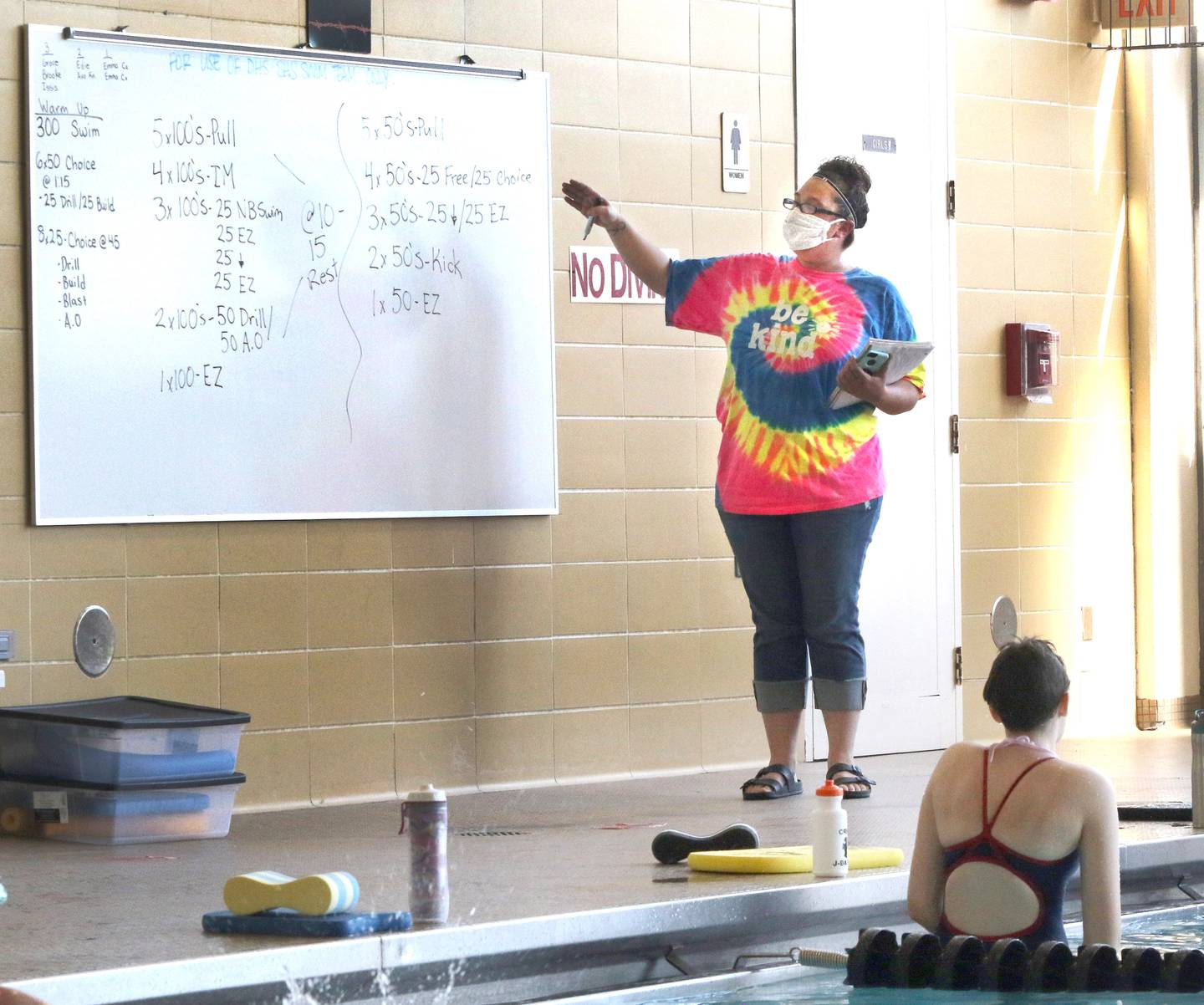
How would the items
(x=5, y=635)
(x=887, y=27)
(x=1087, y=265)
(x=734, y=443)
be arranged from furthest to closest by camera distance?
(x=1087, y=265), (x=887, y=27), (x=734, y=443), (x=5, y=635)

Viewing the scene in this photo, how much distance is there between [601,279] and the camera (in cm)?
555

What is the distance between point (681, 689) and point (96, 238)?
217 centimetres

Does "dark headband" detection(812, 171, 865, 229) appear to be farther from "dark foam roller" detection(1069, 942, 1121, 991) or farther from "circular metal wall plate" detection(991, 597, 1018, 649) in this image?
"dark foam roller" detection(1069, 942, 1121, 991)

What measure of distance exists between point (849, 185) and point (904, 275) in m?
1.30

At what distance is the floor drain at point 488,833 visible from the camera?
4367 millimetres

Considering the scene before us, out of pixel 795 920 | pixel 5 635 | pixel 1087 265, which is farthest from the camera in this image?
pixel 1087 265

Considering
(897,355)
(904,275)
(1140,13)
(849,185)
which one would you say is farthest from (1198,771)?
(1140,13)

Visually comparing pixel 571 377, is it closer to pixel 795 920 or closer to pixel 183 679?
pixel 183 679

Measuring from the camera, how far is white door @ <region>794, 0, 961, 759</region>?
6008 millimetres

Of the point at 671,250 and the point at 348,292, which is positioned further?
the point at 671,250

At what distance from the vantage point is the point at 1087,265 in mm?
6645

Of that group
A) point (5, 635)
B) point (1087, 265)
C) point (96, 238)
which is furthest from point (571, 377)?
point (1087, 265)

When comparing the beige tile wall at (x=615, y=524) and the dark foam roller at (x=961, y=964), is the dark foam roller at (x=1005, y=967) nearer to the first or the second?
the dark foam roller at (x=961, y=964)

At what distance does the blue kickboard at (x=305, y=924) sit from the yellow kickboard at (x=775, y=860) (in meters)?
0.79
